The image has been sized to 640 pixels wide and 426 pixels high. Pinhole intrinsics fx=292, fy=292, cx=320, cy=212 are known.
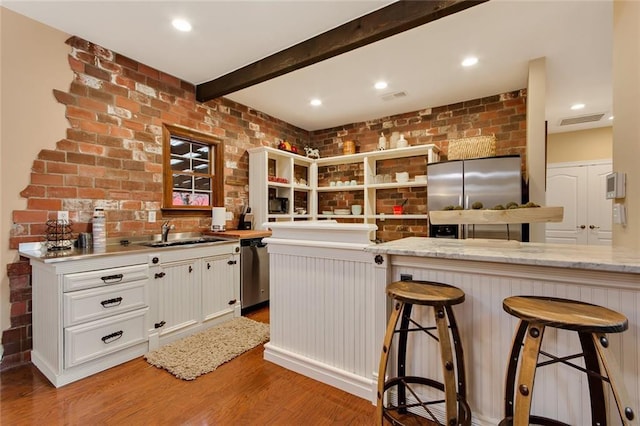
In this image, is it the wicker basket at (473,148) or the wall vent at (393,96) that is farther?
the wall vent at (393,96)

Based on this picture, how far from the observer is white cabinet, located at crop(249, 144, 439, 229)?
422cm

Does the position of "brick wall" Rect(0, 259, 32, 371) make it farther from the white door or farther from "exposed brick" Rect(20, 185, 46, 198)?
the white door

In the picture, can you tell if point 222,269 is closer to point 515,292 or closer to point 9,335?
point 9,335

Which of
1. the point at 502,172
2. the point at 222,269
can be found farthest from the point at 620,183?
the point at 222,269

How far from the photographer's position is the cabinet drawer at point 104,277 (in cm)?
207

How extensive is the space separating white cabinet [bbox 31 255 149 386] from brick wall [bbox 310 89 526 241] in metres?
3.48

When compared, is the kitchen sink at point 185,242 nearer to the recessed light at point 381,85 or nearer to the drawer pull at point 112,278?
the drawer pull at point 112,278

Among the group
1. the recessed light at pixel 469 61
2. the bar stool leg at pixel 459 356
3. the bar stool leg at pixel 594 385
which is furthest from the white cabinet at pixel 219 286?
the recessed light at pixel 469 61

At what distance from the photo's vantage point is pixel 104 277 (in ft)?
7.32

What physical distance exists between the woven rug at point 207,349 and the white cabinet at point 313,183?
1.43 meters

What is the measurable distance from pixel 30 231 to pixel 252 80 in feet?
7.77

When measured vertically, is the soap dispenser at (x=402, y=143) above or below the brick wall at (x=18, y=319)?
above

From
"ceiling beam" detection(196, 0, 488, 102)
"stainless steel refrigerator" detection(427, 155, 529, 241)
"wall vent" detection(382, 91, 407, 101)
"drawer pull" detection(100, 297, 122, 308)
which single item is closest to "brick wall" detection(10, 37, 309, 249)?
"ceiling beam" detection(196, 0, 488, 102)

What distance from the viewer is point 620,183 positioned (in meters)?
1.76
